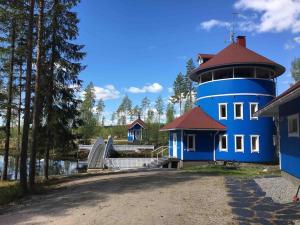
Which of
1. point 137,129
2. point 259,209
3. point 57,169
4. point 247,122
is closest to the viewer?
point 259,209

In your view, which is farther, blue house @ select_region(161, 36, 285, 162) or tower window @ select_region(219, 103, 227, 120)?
tower window @ select_region(219, 103, 227, 120)

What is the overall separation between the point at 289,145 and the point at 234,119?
15642 mm

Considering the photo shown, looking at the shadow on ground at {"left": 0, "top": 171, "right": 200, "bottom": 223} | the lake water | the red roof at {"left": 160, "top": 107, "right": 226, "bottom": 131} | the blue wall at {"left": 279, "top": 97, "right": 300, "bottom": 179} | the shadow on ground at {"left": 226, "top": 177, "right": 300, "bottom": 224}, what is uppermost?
the red roof at {"left": 160, "top": 107, "right": 226, "bottom": 131}

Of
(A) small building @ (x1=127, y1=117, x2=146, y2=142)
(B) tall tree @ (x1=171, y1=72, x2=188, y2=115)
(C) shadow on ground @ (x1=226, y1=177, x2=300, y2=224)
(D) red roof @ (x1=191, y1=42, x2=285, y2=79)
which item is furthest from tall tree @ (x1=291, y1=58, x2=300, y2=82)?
(C) shadow on ground @ (x1=226, y1=177, x2=300, y2=224)

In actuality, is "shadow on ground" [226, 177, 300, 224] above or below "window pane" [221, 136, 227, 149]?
below

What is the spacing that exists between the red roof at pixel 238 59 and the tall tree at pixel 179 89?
5176 cm

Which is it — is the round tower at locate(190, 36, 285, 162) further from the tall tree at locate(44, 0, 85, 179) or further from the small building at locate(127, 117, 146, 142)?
the small building at locate(127, 117, 146, 142)

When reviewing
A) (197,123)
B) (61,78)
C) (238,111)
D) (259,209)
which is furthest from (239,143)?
(259,209)

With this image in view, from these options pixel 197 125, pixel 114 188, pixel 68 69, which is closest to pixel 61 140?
pixel 68 69

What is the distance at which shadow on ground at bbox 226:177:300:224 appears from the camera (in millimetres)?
8961

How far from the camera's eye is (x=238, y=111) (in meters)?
30.8

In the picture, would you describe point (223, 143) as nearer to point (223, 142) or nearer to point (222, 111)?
point (223, 142)

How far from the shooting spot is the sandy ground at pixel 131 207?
9.47m

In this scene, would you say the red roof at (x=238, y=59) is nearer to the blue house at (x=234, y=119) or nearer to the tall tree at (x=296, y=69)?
the blue house at (x=234, y=119)
